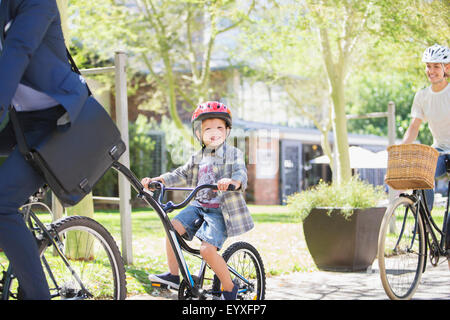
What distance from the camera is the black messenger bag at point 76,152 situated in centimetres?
287

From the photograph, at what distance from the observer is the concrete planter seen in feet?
22.5

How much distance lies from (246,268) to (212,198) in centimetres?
57

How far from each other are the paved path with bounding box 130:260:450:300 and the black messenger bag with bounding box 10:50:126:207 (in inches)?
92.4

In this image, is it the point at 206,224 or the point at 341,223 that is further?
the point at 341,223

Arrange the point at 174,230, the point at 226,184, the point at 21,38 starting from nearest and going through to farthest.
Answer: the point at 21,38, the point at 226,184, the point at 174,230

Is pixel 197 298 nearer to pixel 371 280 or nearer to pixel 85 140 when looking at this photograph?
pixel 85 140

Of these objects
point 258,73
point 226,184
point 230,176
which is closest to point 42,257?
point 226,184

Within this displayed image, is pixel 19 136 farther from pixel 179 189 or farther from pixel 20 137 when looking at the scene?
pixel 179 189

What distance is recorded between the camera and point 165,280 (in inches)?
154

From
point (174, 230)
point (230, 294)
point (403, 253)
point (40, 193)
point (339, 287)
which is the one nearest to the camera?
point (40, 193)

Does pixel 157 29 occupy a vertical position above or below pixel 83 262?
above

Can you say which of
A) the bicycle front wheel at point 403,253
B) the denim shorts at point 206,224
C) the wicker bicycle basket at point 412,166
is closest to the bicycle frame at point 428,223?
the bicycle front wheel at point 403,253

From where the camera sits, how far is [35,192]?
2986 millimetres
